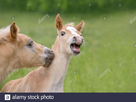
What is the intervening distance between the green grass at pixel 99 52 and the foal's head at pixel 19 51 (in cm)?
261

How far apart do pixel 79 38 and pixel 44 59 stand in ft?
2.25

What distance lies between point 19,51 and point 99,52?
Result: 675 centimetres

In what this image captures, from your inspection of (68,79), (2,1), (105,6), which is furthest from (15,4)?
(68,79)

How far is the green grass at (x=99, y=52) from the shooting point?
7242 mm

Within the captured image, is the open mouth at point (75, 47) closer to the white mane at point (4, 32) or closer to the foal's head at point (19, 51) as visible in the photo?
the foal's head at point (19, 51)

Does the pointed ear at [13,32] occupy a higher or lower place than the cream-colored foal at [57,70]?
higher

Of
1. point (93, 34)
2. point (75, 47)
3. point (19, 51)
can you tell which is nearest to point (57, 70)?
point (75, 47)

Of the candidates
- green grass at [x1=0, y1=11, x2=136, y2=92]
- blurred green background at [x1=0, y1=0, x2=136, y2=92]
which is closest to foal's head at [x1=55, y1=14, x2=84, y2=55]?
blurred green background at [x1=0, y1=0, x2=136, y2=92]

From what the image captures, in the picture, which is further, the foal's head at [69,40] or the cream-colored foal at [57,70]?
the cream-colored foal at [57,70]

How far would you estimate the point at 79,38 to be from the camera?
11.7ft

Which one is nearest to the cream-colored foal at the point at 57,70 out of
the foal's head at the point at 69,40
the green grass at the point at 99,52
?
the foal's head at the point at 69,40

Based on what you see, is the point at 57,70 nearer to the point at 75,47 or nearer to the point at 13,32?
the point at 75,47

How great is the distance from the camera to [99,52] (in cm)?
1000

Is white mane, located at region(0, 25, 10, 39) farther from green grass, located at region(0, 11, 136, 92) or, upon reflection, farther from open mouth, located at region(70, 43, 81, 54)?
green grass, located at region(0, 11, 136, 92)
